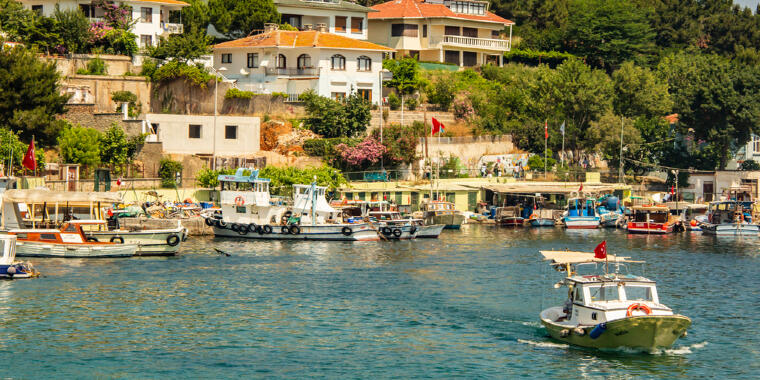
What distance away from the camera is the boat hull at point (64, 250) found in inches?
2766

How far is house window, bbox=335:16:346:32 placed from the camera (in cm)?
12094

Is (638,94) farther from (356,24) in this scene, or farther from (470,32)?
(356,24)

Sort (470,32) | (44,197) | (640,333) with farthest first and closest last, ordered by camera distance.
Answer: (470,32) → (44,197) → (640,333)

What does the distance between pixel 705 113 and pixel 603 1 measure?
91.6 feet

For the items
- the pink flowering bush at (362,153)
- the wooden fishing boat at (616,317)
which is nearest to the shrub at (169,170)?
the pink flowering bush at (362,153)

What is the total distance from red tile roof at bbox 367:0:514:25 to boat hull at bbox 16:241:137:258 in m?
61.8

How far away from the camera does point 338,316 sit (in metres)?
54.1

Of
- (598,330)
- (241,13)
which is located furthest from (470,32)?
(598,330)

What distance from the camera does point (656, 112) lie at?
399ft

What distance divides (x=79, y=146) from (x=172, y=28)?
2202cm

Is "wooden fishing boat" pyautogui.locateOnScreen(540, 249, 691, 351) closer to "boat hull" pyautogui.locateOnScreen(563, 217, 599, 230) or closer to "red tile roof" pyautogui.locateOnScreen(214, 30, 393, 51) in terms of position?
"boat hull" pyautogui.locateOnScreen(563, 217, 599, 230)

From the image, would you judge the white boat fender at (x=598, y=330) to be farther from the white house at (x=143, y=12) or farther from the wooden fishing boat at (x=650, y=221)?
the white house at (x=143, y=12)

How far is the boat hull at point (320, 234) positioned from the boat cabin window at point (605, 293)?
4070 centimetres

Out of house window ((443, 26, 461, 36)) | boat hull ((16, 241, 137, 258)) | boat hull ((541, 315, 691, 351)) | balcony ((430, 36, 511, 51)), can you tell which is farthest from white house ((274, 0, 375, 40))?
boat hull ((541, 315, 691, 351))
